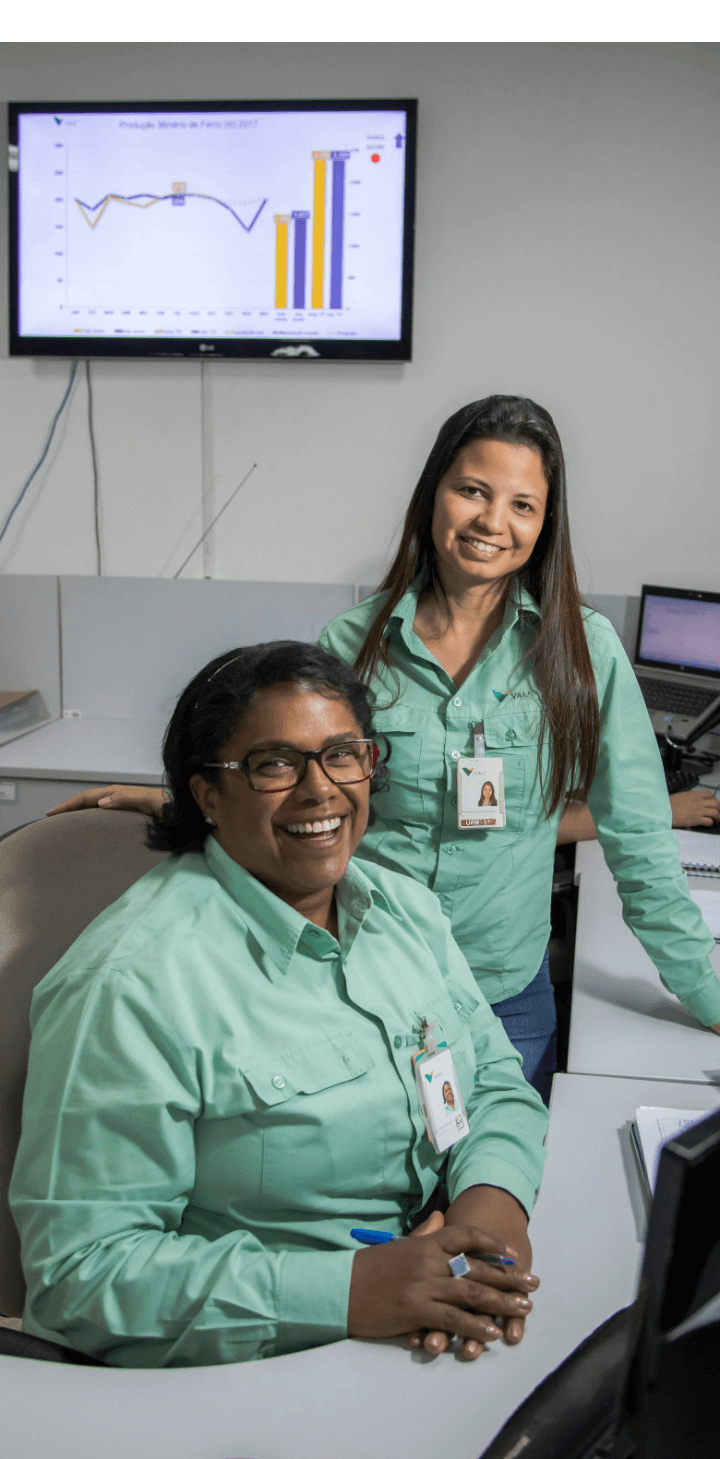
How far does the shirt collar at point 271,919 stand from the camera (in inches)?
41.2

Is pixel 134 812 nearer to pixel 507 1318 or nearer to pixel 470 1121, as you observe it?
pixel 470 1121

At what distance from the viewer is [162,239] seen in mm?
2998

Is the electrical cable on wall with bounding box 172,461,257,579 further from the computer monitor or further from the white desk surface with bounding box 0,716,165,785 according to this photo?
the computer monitor

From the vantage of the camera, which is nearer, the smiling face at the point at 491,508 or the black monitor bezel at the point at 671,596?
the smiling face at the point at 491,508

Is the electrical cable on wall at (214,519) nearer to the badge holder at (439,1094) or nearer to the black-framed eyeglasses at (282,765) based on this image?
the black-framed eyeglasses at (282,765)

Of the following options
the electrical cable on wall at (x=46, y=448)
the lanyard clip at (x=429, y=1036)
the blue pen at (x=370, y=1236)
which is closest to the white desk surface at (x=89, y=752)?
the electrical cable on wall at (x=46, y=448)

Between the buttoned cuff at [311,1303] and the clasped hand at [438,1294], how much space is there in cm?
1

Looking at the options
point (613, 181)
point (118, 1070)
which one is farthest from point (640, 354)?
point (118, 1070)

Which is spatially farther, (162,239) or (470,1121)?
(162,239)

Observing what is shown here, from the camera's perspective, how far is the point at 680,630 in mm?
2891

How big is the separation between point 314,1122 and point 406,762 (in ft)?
2.12

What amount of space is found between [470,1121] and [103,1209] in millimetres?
447

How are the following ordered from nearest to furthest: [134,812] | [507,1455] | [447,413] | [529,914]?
[507,1455] < [134,812] < [529,914] < [447,413]

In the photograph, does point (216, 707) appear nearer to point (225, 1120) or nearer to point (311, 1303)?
point (225, 1120)
